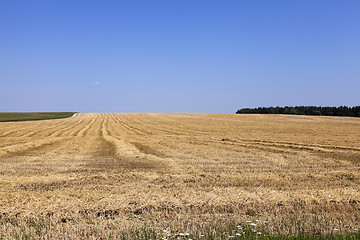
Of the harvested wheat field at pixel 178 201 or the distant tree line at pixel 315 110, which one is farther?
the distant tree line at pixel 315 110

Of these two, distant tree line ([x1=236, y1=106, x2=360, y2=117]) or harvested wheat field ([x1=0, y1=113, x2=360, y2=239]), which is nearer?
harvested wheat field ([x1=0, y1=113, x2=360, y2=239])

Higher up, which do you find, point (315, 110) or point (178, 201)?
point (315, 110)

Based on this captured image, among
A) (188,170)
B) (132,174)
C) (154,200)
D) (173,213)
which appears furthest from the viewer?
(188,170)

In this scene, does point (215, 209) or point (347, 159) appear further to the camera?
point (347, 159)

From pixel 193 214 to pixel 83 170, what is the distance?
22.3 ft

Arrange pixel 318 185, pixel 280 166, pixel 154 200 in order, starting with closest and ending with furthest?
pixel 154 200
pixel 318 185
pixel 280 166

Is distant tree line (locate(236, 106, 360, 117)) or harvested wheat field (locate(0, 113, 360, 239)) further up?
distant tree line (locate(236, 106, 360, 117))

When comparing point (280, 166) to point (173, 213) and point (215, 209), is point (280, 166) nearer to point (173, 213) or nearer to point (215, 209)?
point (215, 209)

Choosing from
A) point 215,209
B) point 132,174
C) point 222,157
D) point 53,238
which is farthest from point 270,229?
point 222,157

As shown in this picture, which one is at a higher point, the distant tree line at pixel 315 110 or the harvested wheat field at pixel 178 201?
the distant tree line at pixel 315 110

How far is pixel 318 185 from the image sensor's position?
30.6ft

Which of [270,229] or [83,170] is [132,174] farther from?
[270,229]

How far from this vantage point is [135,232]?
18.2 ft

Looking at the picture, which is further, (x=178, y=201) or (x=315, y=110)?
(x=315, y=110)
